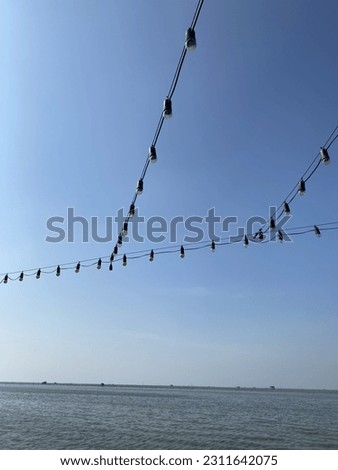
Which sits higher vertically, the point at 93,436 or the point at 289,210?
the point at 289,210

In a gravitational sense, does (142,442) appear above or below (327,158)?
below

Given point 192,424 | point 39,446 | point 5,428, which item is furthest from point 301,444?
point 5,428

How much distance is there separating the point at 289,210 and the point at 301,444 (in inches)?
1041

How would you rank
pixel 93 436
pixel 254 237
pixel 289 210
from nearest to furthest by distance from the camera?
pixel 289 210 → pixel 254 237 → pixel 93 436

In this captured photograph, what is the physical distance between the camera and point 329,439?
36.2 m
